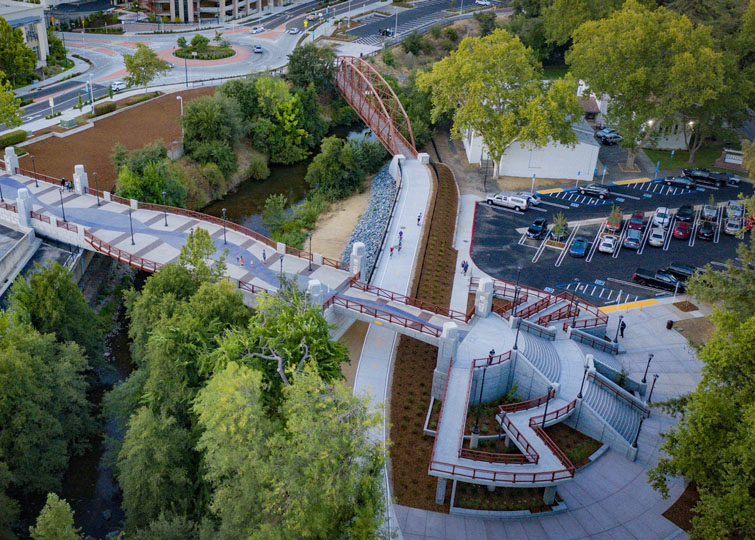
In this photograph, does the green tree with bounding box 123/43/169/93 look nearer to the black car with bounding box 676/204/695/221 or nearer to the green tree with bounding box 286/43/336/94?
the green tree with bounding box 286/43/336/94

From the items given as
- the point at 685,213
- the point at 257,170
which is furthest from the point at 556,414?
the point at 257,170

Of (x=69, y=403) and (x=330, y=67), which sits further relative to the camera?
(x=330, y=67)

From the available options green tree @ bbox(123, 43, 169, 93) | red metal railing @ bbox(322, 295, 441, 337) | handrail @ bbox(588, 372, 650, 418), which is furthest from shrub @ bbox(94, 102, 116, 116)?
handrail @ bbox(588, 372, 650, 418)

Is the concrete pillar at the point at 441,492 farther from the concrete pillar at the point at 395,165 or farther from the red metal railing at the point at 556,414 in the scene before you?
the concrete pillar at the point at 395,165

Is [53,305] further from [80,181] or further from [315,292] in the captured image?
[80,181]

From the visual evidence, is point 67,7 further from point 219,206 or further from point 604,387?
point 604,387

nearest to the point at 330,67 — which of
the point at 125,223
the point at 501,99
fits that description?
the point at 501,99
